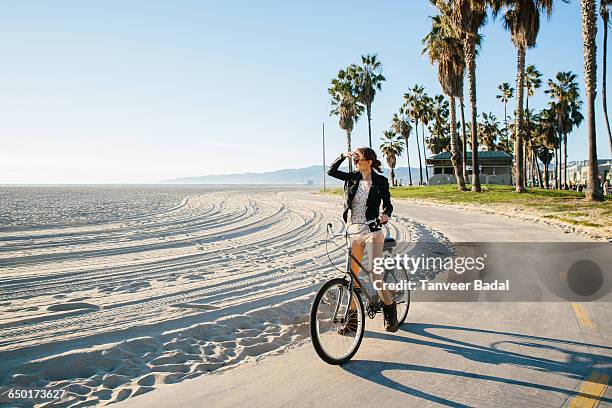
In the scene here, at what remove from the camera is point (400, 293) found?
559 centimetres

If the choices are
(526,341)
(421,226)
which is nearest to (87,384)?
(526,341)

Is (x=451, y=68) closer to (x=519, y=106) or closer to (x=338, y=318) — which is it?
(x=519, y=106)

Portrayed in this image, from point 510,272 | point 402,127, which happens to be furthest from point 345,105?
point 510,272

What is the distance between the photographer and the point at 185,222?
64.7 ft

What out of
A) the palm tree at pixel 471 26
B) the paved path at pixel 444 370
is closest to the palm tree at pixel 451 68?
the palm tree at pixel 471 26

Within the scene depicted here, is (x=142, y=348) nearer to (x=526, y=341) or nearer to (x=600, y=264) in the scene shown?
(x=526, y=341)

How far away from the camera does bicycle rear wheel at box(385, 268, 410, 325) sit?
5430 mm

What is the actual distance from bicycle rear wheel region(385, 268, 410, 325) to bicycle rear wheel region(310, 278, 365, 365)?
34.3 inches

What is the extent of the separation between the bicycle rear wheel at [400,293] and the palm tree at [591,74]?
68.8 ft

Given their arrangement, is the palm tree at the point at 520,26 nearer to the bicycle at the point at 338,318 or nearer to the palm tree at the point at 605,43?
the palm tree at the point at 605,43

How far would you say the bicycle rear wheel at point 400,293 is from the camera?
17.8ft

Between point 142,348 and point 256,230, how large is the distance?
11787 millimetres

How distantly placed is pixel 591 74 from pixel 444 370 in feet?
76.3

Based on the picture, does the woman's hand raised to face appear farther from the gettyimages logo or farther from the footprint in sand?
the footprint in sand
